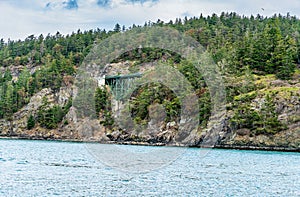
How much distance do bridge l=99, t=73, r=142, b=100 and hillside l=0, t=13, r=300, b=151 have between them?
3096 millimetres

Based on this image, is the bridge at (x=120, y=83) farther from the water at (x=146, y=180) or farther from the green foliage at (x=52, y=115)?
the water at (x=146, y=180)

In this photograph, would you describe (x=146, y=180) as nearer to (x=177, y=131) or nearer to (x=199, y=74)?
(x=177, y=131)

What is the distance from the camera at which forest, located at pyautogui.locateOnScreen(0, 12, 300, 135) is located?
99.6 meters

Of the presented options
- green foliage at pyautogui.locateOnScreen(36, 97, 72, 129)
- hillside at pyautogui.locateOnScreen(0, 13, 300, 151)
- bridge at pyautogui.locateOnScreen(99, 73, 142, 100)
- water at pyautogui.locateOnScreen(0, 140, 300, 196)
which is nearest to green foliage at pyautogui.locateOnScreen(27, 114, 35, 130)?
hillside at pyautogui.locateOnScreen(0, 13, 300, 151)

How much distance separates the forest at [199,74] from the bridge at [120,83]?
3913mm

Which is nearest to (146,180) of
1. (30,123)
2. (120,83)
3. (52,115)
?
(120,83)

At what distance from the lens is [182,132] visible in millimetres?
100812

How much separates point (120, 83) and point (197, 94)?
88.7ft

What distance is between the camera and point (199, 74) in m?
108

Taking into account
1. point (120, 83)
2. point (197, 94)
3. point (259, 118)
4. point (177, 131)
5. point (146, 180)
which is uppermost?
point (120, 83)

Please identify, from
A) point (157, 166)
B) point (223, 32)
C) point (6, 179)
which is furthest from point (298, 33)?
point (6, 179)

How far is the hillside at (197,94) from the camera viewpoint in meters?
92.2

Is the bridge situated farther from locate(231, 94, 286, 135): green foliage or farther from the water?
the water

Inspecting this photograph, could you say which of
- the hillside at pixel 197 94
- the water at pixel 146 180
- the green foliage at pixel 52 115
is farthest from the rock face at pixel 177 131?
the water at pixel 146 180
